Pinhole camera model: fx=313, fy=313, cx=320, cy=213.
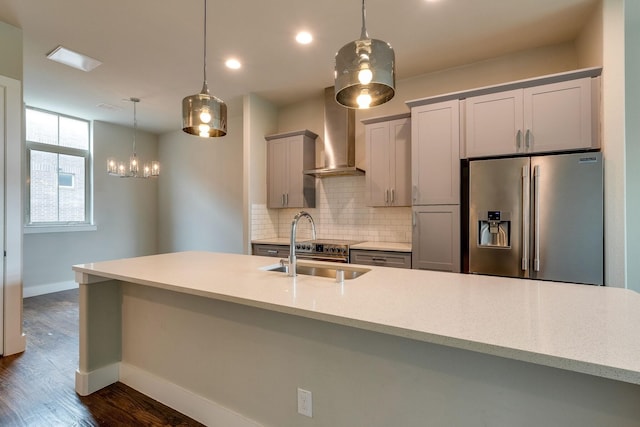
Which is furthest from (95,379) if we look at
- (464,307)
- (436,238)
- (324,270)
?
(436,238)

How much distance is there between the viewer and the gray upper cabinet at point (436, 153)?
2.98 meters

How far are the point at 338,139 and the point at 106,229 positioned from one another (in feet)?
14.4

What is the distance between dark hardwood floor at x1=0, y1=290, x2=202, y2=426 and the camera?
1.87m

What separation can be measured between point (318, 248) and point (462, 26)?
8.38 ft

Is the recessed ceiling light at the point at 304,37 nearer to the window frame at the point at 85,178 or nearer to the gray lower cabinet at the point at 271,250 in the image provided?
the gray lower cabinet at the point at 271,250

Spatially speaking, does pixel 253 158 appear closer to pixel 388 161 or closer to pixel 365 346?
pixel 388 161

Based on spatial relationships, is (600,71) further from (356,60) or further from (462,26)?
(356,60)

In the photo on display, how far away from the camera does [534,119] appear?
264 centimetres

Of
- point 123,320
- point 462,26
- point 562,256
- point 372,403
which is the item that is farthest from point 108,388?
point 462,26

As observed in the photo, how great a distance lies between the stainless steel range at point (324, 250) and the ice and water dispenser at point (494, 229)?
4.35 feet

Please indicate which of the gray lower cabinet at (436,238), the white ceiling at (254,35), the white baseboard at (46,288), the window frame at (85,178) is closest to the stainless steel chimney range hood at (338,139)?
the white ceiling at (254,35)

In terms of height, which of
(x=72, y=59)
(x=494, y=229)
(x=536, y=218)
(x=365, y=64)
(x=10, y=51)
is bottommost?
(x=494, y=229)

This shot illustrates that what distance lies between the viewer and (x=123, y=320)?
2.32 m

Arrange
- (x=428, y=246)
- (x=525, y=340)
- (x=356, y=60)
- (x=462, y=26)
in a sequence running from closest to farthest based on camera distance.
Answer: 1. (x=525, y=340)
2. (x=356, y=60)
3. (x=462, y=26)
4. (x=428, y=246)
